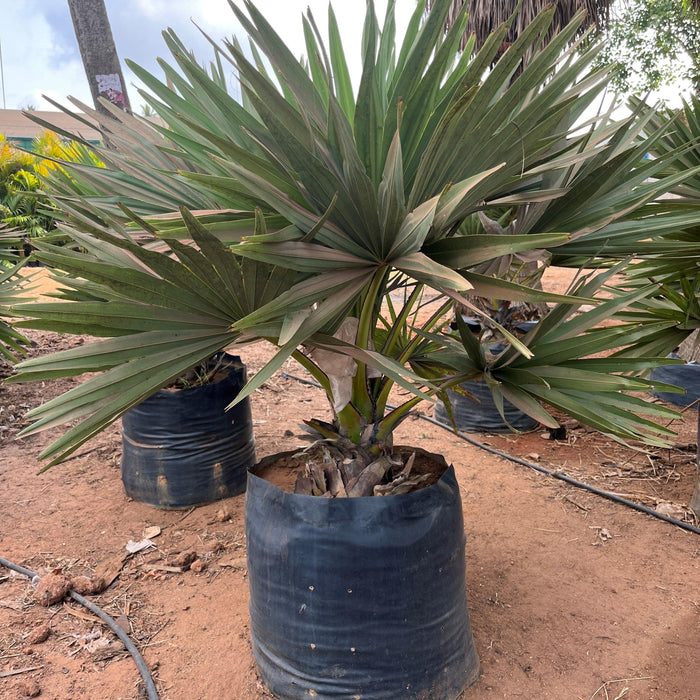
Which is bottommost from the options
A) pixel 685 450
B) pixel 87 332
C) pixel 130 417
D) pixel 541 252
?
pixel 685 450

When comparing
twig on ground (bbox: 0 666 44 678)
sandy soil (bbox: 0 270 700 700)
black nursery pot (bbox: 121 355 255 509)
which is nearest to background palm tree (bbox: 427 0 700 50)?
sandy soil (bbox: 0 270 700 700)

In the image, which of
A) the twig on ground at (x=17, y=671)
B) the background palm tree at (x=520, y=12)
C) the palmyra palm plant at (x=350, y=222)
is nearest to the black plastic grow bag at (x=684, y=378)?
the palmyra palm plant at (x=350, y=222)

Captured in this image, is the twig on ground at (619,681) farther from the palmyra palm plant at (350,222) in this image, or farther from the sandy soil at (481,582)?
the palmyra palm plant at (350,222)

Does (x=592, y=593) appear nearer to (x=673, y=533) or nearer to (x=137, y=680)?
(x=673, y=533)

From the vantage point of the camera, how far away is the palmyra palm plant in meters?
1.25

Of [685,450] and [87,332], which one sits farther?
[685,450]

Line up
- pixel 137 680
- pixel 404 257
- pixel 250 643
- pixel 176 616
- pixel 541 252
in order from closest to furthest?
pixel 404 257, pixel 541 252, pixel 137 680, pixel 250 643, pixel 176 616

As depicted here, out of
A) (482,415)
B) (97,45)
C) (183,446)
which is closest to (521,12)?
(97,45)

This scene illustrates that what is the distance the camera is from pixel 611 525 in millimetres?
2898

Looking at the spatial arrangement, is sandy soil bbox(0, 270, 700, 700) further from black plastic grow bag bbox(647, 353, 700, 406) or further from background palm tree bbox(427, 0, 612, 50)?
background palm tree bbox(427, 0, 612, 50)

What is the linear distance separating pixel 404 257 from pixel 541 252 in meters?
0.49

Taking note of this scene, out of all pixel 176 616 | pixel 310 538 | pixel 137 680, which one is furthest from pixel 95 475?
pixel 310 538

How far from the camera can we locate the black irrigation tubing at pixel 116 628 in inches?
75.4

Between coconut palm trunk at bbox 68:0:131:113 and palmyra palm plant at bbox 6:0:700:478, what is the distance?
13.9 ft
